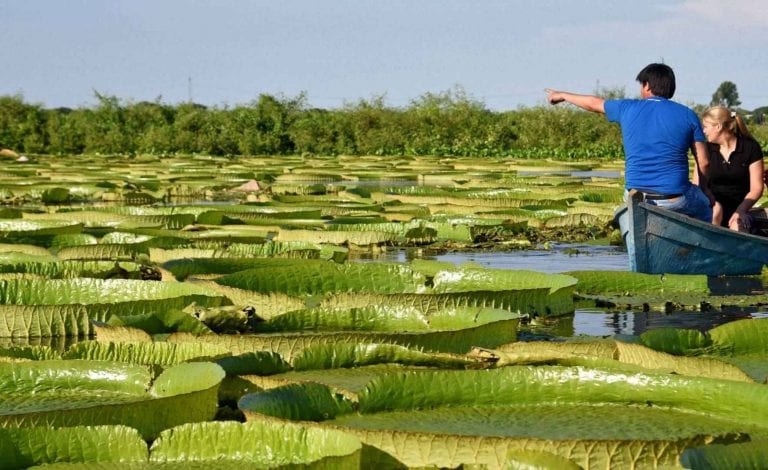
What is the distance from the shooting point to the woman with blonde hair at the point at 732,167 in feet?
21.7

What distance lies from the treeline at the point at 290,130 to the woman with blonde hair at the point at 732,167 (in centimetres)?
2765

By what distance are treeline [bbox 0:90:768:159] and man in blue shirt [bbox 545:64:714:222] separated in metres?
28.2

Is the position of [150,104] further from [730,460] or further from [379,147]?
[730,460]

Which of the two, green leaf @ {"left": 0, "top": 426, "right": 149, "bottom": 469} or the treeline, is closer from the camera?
green leaf @ {"left": 0, "top": 426, "right": 149, "bottom": 469}

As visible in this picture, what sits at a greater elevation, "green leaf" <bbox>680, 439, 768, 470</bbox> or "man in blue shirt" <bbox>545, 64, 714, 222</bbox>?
"man in blue shirt" <bbox>545, 64, 714, 222</bbox>

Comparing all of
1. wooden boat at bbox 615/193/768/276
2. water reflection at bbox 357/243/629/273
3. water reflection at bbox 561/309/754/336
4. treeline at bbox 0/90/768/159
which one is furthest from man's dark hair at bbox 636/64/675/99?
treeline at bbox 0/90/768/159

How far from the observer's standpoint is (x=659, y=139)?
6.12 m

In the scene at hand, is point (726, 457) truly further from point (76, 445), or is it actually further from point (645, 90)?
point (645, 90)

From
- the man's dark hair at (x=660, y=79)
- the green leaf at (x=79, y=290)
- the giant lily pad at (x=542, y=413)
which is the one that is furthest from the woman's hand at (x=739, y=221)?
the giant lily pad at (x=542, y=413)

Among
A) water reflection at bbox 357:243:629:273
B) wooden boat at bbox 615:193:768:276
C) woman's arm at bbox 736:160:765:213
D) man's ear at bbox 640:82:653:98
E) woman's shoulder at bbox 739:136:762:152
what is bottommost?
water reflection at bbox 357:243:629:273

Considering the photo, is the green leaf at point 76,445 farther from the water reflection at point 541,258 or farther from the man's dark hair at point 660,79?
the water reflection at point 541,258

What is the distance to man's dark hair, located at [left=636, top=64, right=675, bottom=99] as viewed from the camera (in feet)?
20.0

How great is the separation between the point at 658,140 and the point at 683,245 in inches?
21.8

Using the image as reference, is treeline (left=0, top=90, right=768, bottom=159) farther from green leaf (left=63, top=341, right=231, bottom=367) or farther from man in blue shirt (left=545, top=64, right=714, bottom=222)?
green leaf (left=63, top=341, right=231, bottom=367)
